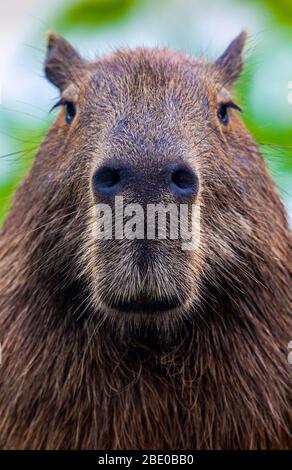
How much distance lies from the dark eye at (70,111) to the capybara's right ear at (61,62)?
0.32m

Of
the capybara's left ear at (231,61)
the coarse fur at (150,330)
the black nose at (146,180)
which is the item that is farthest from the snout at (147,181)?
the capybara's left ear at (231,61)

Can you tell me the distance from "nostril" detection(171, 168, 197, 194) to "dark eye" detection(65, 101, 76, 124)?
105 cm

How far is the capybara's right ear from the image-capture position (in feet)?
17.7

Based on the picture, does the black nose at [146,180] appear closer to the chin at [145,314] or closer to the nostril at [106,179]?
the nostril at [106,179]

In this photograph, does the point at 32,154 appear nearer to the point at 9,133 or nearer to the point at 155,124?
the point at 9,133

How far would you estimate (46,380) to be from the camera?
4.72 metres

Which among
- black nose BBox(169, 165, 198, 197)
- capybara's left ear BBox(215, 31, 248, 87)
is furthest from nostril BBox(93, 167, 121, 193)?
capybara's left ear BBox(215, 31, 248, 87)

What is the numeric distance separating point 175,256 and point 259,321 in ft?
2.59

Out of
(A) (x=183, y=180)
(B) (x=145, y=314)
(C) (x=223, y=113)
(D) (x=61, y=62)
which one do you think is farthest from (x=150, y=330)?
(D) (x=61, y=62)

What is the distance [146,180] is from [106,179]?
20 centimetres

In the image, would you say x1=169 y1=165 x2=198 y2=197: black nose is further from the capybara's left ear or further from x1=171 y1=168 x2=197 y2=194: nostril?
the capybara's left ear

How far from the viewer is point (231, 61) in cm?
557

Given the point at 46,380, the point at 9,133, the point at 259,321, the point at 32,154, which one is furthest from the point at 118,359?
the point at 9,133

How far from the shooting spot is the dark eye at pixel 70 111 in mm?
5012
